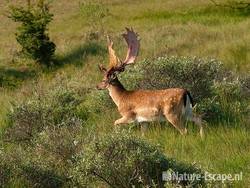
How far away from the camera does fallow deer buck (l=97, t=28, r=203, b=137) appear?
8.28 metres

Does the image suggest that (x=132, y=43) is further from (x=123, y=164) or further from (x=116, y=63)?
(x=123, y=164)

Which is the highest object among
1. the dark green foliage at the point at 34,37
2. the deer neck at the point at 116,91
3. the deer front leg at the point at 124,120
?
the dark green foliage at the point at 34,37

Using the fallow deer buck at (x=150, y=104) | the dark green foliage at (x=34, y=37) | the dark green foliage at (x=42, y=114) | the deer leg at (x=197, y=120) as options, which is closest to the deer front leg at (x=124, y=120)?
the fallow deer buck at (x=150, y=104)

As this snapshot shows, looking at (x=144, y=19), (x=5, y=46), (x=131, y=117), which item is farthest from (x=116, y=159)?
(x=144, y=19)

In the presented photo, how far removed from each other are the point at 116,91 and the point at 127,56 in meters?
0.83

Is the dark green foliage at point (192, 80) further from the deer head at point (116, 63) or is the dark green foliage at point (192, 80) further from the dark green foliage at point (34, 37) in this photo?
the dark green foliage at point (34, 37)

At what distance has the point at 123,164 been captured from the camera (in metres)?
5.57

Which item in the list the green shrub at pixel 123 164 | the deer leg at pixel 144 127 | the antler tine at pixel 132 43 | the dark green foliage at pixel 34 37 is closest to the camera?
the green shrub at pixel 123 164

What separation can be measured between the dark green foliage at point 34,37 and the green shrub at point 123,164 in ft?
55.4

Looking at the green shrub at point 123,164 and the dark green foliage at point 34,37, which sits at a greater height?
the dark green foliage at point 34,37

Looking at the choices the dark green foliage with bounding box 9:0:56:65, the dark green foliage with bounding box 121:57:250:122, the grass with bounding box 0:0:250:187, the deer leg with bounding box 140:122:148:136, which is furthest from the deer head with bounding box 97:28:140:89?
the dark green foliage with bounding box 9:0:56:65

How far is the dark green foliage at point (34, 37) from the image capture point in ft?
73.8

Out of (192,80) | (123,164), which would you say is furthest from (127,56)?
(123,164)

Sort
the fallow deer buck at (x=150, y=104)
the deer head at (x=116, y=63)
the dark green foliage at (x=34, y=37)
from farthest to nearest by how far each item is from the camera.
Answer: the dark green foliage at (x=34, y=37) < the deer head at (x=116, y=63) < the fallow deer buck at (x=150, y=104)
